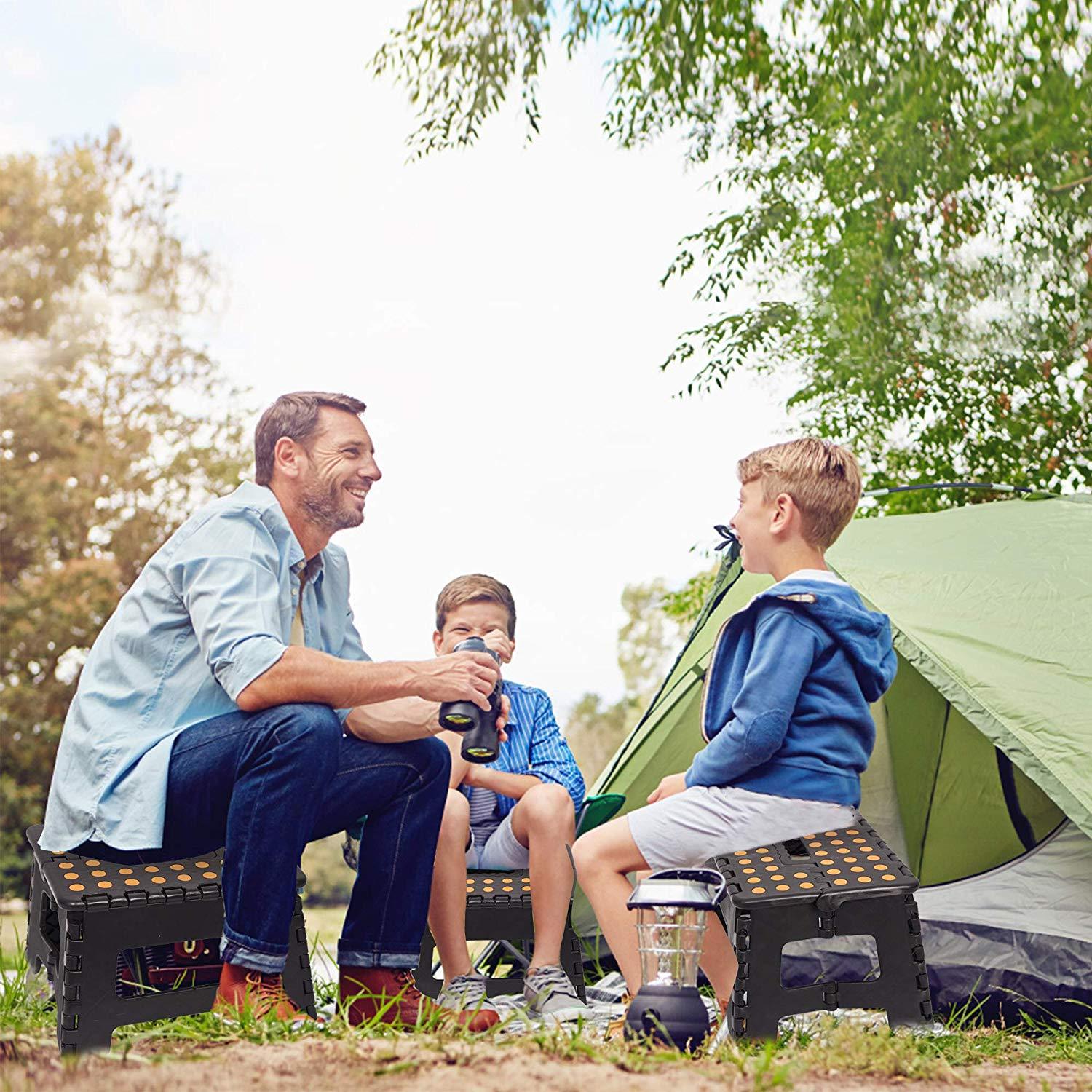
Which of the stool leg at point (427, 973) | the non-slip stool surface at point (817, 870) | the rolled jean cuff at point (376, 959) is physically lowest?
the stool leg at point (427, 973)

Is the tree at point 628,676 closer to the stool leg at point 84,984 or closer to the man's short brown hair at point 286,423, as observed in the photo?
the man's short brown hair at point 286,423

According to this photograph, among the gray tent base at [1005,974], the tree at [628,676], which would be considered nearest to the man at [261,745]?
the gray tent base at [1005,974]

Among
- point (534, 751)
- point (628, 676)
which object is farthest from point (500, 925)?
point (628, 676)

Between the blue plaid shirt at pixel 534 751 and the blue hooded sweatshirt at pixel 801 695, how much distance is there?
2.16 feet

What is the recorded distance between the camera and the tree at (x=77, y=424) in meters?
11.8

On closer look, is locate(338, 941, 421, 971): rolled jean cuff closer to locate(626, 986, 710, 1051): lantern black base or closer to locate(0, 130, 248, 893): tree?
locate(626, 986, 710, 1051): lantern black base

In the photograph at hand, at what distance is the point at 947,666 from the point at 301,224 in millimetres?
17034

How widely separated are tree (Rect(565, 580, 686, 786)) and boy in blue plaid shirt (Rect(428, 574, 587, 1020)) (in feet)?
44.2

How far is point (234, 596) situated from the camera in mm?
1959

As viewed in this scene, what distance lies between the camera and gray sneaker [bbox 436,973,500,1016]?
2.27 m

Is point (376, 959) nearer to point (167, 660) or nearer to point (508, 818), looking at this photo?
point (167, 660)

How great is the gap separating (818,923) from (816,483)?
835mm

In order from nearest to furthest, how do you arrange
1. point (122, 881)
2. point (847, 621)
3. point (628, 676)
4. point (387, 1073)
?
point (387, 1073) < point (122, 881) < point (847, 621) < point (628, 676)

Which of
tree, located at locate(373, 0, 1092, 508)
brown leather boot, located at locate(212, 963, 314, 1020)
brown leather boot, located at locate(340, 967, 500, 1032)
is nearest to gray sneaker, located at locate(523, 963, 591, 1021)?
brown leather boot, located at locate(340, 967, 500, 1032)
